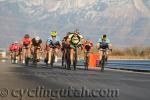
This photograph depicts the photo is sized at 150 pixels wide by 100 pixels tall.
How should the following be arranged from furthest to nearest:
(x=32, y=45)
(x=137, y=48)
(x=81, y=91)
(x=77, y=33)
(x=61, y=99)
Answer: (x=137, y=48) → (x=32, y=45) → (x=77, y=33) → (x=81, y=91) → (x=61, y=99)

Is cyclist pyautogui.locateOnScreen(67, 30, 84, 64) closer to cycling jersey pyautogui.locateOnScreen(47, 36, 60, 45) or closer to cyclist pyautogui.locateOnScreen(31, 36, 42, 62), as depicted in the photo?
cycling jersey pyautogui.locateOnScreen(47, 36, 60, 45)

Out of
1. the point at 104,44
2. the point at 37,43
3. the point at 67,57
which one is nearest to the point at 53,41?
the point at 37,43

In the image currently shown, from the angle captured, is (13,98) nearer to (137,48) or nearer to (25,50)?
(25,50)

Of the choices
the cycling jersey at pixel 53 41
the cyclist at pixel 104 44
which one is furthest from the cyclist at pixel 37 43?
the cyclist at pixel 104 44

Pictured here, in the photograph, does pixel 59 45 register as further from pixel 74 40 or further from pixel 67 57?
pixel 74 40

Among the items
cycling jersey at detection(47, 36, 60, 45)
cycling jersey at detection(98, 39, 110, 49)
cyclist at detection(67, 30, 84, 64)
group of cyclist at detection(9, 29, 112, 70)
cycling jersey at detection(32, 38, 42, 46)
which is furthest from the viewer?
cycling jersey at detection(32, 38, 42, 46)

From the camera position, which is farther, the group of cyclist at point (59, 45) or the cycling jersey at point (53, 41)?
the cycling jersey at point (53, 41)

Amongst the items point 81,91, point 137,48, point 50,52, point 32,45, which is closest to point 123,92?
point 81,91

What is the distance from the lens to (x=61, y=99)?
1152 centimetres

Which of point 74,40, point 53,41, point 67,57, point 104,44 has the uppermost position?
point 53,41

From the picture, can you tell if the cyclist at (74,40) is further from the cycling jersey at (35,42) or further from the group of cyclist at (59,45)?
the cycling jersey at (35,42)

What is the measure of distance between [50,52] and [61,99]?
64.5 ft

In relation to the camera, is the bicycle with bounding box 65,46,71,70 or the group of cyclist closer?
the bicycle with bounding box 65,46,71,70

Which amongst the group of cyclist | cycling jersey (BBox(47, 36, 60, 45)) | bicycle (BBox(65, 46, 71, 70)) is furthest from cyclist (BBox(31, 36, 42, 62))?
bicycle (BBox(65, 46, 71, 70))
